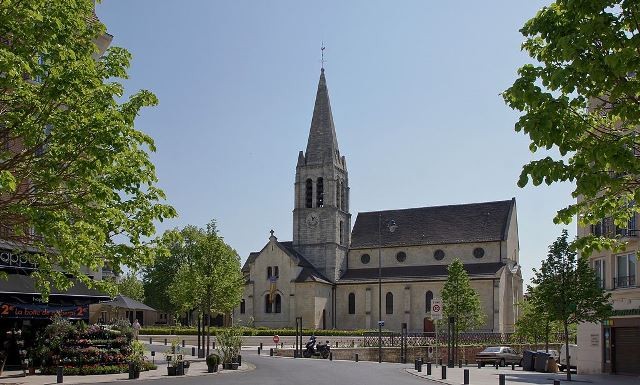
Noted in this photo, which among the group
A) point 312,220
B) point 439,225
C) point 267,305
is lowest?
point 267,305

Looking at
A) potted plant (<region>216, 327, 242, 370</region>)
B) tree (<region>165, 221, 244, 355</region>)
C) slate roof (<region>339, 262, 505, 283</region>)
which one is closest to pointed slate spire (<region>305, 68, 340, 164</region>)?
slate roof (<region>339, 262, 505, 283</region>)

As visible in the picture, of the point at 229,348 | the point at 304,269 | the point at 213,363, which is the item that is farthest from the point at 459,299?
the point at 213,363

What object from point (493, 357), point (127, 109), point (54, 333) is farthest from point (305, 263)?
point (127, 109)

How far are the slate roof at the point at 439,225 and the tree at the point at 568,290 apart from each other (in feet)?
143

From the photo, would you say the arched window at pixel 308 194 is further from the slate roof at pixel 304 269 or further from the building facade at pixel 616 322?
the building facade at pixel 616 322

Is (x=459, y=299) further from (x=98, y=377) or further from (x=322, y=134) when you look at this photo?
(x=322, y=134)

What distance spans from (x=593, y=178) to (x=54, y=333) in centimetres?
2280

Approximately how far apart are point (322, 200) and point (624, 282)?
173 feet

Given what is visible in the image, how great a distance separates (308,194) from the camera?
8738cm

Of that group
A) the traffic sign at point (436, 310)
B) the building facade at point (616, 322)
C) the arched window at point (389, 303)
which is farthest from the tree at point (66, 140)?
the arched window at point (389, 303)

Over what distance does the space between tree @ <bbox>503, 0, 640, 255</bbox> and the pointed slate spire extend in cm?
7344

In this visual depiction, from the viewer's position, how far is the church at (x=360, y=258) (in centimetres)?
7906

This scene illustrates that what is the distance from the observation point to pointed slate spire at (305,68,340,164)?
86.3m

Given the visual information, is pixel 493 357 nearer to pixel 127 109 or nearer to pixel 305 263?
pixel 127 109
